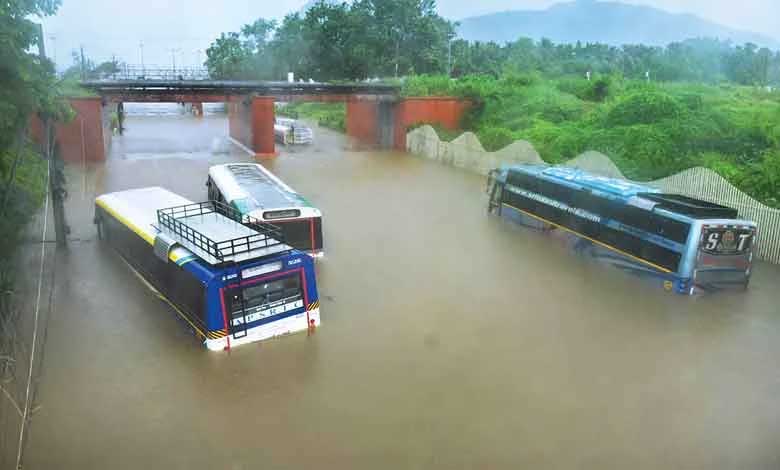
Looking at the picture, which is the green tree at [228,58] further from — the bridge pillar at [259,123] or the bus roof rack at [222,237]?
the bus roof rack at [222,237]

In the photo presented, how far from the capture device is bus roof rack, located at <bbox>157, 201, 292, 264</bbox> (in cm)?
989

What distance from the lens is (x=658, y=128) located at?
24.3m

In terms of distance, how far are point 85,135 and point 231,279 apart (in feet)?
83.9

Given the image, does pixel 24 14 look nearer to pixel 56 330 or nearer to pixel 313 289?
pixel 56 330

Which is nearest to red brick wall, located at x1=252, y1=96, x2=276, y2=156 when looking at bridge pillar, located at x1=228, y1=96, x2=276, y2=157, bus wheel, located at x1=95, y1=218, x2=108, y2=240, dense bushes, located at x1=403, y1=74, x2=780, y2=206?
bridge pillar, located at x1=228, y1=96, x2=276, y2=157

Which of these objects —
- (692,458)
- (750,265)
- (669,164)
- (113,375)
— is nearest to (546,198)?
(750,265)

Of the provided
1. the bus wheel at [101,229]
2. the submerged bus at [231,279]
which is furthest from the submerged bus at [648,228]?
the bus wheel at [101,229]

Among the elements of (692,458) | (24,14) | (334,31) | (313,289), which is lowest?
(692,458)

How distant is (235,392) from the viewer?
8.87 m

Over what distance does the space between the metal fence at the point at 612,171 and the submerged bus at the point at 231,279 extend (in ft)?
36.3

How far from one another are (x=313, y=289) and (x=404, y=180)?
17053 millimetres

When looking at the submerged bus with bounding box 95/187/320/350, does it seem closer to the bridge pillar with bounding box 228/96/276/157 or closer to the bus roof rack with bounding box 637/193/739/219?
the bus roof rack with bounding box 637/193/739/219

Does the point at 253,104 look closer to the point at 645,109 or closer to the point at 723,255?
the point at 645,109

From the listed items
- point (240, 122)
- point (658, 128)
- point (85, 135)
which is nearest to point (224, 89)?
point (240, 122)
